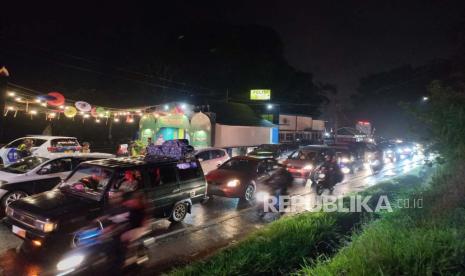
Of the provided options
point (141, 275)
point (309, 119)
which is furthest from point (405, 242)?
point (309, 119)

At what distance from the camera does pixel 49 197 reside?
630 cm

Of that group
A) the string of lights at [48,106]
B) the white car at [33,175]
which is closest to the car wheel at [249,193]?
the white car at [33,175]

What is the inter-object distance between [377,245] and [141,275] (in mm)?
3908

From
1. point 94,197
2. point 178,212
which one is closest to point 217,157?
point 178,212

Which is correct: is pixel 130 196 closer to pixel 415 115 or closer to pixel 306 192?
pixel 415 115

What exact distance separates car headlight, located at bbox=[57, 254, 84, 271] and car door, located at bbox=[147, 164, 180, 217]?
2.12 meters

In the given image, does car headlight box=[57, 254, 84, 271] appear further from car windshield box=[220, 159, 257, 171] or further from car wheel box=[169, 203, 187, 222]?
car windshield box=[220, 159, 257, 171]

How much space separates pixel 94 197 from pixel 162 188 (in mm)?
1870

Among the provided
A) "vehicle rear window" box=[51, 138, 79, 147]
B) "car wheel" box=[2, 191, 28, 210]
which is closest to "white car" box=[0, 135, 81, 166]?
"vehicle rear window" box=[51, 138, 79, 147]

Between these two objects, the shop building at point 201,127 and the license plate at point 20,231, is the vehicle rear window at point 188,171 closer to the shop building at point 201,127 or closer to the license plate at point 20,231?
the license plate at point 20,231

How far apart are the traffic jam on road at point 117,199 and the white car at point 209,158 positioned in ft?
1.23

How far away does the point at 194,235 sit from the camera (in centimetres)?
777

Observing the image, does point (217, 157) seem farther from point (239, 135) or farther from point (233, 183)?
point (239, 135)

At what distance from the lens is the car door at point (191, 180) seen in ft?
28.0
